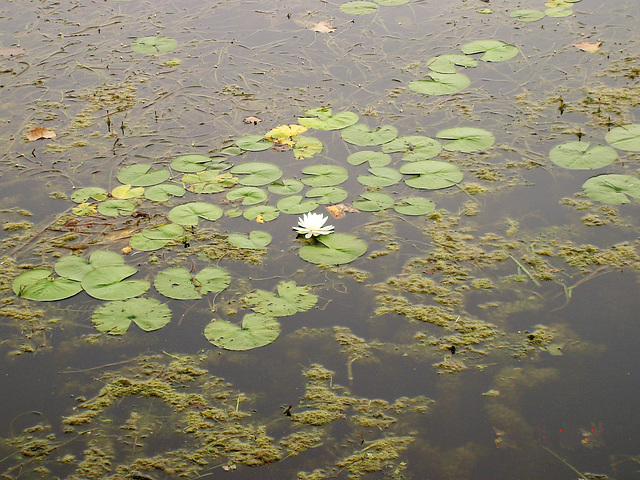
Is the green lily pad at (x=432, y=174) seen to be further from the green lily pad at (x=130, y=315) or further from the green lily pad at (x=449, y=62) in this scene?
the green lily pad at (x=130, y=315)

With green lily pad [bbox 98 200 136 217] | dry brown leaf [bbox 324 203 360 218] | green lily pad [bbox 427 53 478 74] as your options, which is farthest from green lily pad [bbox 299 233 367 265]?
green lily pad [bbox 427 53 478 74]

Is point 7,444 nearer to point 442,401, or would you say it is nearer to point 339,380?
point 339,380

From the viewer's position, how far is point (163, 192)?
376cm

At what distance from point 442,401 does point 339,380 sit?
1.32 feet

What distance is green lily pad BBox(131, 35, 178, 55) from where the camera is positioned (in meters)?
5.24

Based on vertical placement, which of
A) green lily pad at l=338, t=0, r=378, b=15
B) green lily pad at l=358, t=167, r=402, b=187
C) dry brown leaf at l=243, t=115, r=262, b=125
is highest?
green lily pad at l=338, t=0, r=378, b=15

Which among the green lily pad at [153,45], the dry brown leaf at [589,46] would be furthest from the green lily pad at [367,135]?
the green lily pad at [153,45]

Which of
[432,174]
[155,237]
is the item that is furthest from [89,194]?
[432,174]

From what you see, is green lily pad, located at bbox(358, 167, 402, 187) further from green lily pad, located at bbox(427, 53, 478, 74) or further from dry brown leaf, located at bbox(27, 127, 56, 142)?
dry brown leaf, located at bbox(27, 127, 56, 142)

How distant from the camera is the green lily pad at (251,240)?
3.37m

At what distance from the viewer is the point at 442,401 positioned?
259 cm

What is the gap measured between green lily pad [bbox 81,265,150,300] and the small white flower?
0.78 m

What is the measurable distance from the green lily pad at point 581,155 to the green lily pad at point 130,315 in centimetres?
228

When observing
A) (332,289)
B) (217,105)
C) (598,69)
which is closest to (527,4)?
(598,69)
